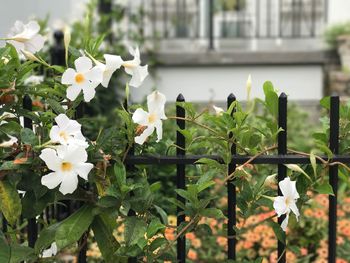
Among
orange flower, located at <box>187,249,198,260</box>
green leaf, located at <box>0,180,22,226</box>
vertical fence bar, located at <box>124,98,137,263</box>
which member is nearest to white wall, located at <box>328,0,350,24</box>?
orange flower, located at <box>187,249,198,260</box>

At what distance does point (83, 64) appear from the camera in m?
1.83

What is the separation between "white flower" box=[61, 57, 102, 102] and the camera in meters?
1.83

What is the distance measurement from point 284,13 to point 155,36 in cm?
207

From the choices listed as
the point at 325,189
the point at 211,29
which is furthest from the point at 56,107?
the point at 211,29

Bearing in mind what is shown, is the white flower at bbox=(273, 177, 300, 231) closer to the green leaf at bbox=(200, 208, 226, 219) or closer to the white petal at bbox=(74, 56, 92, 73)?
the green leaf at bbox=(200, 208, 226, 219)

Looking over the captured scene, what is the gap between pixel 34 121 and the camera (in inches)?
77.3

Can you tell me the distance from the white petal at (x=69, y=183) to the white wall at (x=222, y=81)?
6.26 meters

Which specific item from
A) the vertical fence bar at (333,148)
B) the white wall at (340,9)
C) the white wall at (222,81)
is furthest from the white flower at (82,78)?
the white wall at (340,9)

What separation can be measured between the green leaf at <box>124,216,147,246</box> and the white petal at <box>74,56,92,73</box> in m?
0.41

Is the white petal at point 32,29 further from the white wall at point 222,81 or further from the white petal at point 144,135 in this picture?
the white wall at point 222,81

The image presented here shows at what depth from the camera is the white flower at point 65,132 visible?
5.76 feet

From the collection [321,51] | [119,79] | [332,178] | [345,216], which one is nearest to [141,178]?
[332,178]

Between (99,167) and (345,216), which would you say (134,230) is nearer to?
(99,167)

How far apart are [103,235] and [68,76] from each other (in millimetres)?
431
